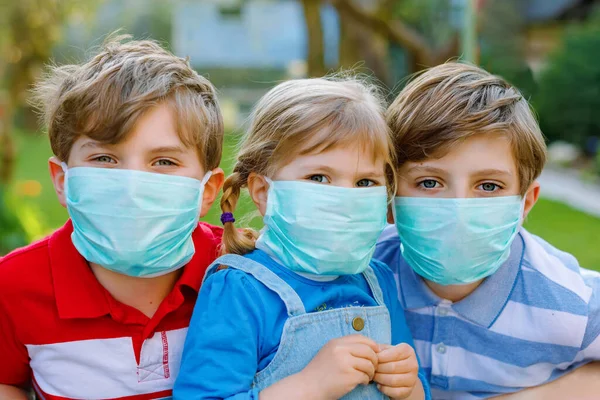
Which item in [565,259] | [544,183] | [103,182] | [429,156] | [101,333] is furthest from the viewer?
[544,183]

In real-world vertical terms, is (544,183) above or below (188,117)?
below

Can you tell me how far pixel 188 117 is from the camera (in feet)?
7.73

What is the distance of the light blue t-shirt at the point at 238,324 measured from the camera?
2123 mm

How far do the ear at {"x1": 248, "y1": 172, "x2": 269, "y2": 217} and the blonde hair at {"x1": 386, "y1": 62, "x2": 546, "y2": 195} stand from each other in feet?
1.75

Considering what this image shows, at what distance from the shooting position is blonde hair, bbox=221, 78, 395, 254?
2.30 meters

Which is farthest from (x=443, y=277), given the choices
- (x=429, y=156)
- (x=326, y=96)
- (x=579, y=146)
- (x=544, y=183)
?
(x=579, y=146)

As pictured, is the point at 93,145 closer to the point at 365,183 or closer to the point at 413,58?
the point at 365,183

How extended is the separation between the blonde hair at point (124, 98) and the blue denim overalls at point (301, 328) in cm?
46

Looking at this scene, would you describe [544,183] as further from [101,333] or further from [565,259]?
[101,333]

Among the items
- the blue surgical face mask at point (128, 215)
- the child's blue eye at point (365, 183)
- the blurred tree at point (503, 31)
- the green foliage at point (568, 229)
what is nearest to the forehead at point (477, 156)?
the child's blue eye at point (365, 183)

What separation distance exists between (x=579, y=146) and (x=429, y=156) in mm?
11840

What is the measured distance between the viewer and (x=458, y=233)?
2.45 metres

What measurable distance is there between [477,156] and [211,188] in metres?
0.94

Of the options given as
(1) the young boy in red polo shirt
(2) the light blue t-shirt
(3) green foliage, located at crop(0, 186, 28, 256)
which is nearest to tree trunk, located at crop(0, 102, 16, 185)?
(3) green foliage, located at crop(0, 186, 28, 256)
